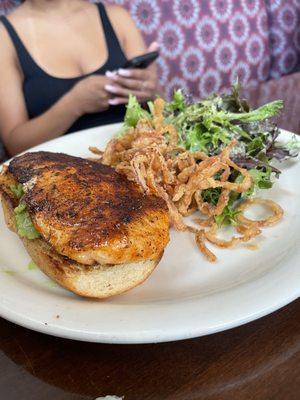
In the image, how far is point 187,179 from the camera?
1.43 m

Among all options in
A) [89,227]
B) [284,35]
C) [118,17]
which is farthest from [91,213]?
[284,35]

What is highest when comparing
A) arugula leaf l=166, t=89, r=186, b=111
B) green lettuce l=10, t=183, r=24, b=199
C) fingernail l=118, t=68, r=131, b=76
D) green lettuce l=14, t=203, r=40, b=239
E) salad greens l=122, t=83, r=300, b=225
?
fingernail l=118, t=68, r=131, b=76

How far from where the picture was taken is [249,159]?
1.58 metres

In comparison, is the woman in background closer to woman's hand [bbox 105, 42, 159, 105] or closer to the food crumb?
woman's hand [bbox 105, 42, 159, 105]

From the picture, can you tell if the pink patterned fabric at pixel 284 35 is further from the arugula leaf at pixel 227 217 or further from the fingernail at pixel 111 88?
A: the arugula leaf at pixel 227 217

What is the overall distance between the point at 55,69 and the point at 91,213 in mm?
1662

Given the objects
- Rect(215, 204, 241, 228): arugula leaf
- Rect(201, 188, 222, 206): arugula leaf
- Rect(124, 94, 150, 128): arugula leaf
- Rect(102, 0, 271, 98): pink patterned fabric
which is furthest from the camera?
Rect(102, 0, 271, 98): pink patterned fabric

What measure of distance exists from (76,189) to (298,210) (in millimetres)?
701

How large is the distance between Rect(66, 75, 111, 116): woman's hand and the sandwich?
0.96m

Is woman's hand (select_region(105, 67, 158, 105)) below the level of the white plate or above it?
above

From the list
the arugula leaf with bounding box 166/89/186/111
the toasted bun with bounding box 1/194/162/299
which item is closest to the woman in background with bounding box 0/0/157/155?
the arugula leaf with bounding box 166/89/186/111

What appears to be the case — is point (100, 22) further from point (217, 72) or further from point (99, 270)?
point (99, 270)

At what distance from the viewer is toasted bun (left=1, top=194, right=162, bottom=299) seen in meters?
1.01

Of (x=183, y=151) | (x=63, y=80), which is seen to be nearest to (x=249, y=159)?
(x=183, y=151)
